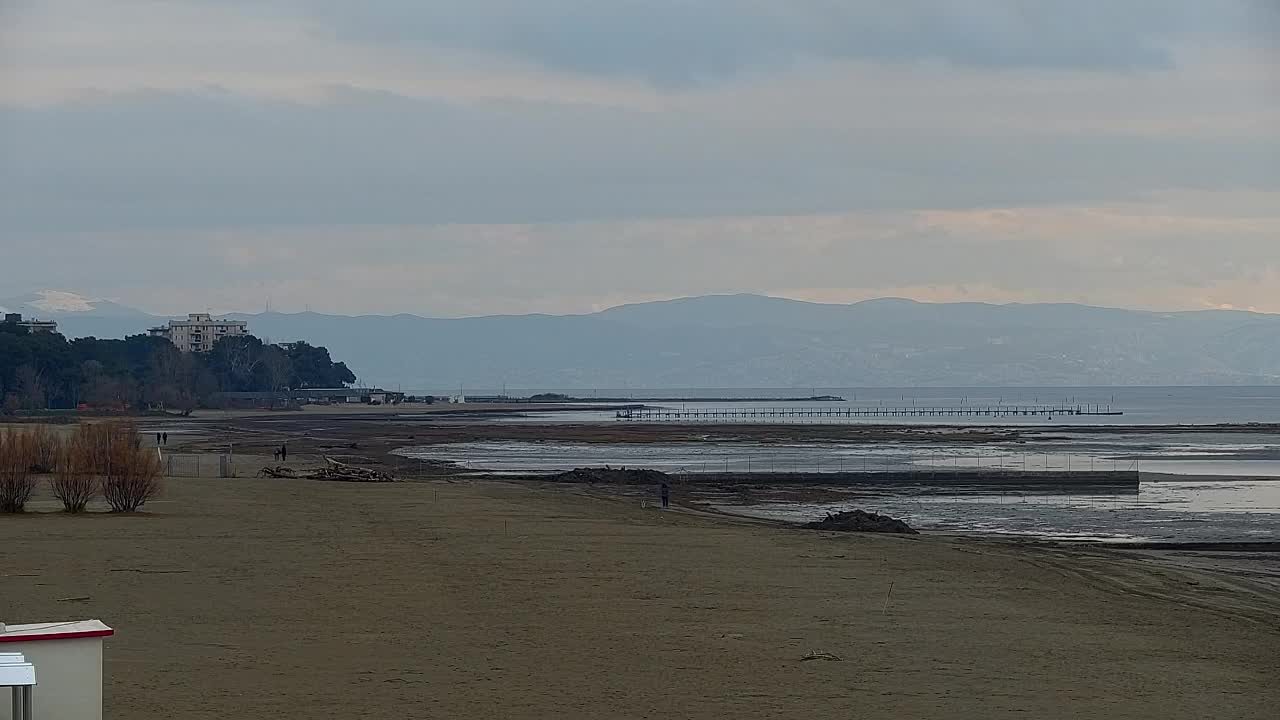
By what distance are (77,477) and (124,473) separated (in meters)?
0.94

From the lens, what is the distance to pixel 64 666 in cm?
754

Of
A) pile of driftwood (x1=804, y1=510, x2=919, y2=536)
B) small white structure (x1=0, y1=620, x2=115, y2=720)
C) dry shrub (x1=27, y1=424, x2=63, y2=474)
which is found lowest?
pile of driftwood (x1=804, y1=510, x2=919, y2=536)

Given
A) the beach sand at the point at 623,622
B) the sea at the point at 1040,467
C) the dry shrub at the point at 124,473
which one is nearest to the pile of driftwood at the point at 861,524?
the sea at the point at 1040,467

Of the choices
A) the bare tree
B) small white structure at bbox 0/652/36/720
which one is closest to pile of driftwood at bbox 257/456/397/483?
small white structure at bbox 0/652/36/720

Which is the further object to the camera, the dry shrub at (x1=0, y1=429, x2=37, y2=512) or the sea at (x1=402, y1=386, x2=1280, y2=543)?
the sea at (x1=402, y1=386, x2=1280, y2=543)

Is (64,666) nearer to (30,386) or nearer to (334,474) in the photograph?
(334,474)

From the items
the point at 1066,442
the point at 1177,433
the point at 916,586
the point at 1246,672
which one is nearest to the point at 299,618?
the point at 916,586

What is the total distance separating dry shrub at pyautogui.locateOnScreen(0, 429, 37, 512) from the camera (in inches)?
1069

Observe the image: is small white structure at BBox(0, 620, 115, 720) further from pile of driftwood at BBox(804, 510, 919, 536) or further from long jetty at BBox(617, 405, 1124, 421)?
long jetty at BBox(617, 405, 1124, 421)

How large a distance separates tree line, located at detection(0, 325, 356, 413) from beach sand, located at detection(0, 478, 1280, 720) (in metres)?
87.8

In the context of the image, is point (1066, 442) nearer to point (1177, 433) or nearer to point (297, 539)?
point (1177, 433)

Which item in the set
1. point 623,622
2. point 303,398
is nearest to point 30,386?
point 303,398

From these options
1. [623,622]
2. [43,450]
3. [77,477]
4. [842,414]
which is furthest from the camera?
[842,414]

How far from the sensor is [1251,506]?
37844 mm
